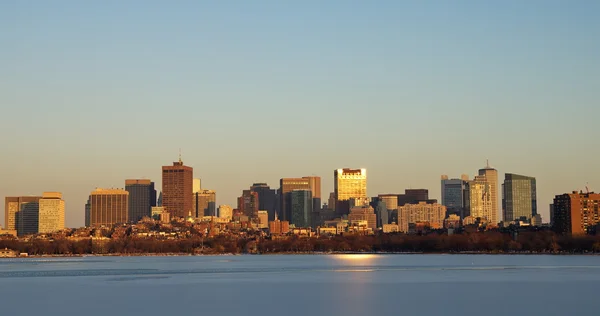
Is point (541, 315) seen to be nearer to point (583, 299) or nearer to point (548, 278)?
point (583, 299)

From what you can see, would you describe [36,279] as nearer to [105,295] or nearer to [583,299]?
[105,295]

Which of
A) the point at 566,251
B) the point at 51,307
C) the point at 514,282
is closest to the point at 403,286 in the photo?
the point at 514,282

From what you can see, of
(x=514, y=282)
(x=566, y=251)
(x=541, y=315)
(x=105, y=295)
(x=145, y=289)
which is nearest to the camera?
(x=541, y=315)

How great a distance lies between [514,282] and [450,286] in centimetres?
819

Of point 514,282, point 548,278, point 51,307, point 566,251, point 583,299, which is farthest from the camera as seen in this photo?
point 566,251

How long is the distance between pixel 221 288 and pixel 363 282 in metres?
14.4

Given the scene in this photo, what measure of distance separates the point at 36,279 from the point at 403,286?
36022 mm

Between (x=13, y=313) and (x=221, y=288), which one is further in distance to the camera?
(x=221, y=288)

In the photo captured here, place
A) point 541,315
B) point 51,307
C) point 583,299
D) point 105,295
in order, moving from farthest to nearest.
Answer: point 105,295 → point 583,299 → point 51,307 → point 541,315

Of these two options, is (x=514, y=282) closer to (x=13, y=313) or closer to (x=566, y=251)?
(x=13, y=313)

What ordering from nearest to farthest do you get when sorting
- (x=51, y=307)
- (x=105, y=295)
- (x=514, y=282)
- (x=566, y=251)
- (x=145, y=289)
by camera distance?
(x=51, y=307) < (x=105, y=295) < (x=145, y=289) < (x=514, y=282) < (x=566, y=251)

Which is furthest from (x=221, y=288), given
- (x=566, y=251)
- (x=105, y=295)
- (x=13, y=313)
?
(x=566, y=251)

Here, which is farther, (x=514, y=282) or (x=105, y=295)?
(x=514, y=282)

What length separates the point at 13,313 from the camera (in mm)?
57344
